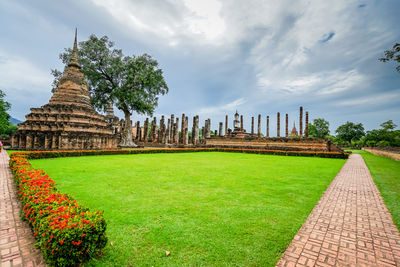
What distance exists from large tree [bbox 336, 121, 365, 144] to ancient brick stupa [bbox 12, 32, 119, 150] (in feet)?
235

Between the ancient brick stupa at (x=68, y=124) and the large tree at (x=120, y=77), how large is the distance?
182 cm

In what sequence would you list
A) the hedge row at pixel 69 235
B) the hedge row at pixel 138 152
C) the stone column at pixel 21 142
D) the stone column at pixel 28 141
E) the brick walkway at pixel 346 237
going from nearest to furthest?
1. the hedge row at pixel 69 235
2. the brick walkway at pixel 346 237
3. the hedge row at pixel 138 152
4. the stone column at pixel 28 141
5. the stone column at pixel 21 142

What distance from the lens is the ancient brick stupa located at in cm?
1961

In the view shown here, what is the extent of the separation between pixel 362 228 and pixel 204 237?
3.23 meters

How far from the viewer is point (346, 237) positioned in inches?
134

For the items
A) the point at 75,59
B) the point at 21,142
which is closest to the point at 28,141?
the point at 21,142

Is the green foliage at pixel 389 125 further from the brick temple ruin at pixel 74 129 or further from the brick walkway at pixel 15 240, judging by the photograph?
the brick walkway at pixel 15 240

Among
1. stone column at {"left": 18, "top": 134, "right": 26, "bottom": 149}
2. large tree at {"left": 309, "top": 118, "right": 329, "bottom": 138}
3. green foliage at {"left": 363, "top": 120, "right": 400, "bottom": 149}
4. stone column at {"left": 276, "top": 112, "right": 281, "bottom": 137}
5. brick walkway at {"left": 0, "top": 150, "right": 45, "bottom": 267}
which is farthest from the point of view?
large tree at {"left": 309, "top": 118, "right": 329, "bottom": 138}

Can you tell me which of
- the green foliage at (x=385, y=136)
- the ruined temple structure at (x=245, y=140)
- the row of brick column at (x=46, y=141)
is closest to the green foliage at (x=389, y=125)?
the green foliage at (x=385, y=136)

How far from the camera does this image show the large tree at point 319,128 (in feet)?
174

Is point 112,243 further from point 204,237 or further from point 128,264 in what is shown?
point 204,237

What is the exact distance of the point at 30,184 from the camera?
14.6ft

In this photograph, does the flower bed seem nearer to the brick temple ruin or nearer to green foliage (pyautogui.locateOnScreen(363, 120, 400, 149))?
the brick temple ruin

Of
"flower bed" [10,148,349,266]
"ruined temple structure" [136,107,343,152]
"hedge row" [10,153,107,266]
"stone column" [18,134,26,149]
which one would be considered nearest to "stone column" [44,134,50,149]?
"stone column" [18,134,26,149]
